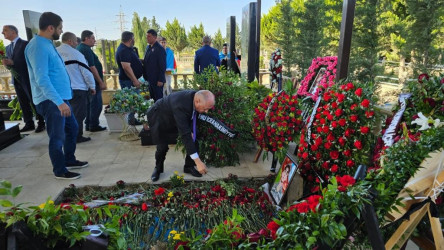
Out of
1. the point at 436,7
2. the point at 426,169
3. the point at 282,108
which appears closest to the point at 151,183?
the point at 282,108

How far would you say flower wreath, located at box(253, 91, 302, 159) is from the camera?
2.88m

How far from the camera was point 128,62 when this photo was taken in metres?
5.02

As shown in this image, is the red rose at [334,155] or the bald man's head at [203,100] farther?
the bald man's head at [203,100]

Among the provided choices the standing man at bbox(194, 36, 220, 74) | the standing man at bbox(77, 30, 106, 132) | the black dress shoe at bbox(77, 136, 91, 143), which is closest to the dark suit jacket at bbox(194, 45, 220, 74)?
the standing man at bbox(194, 36, 220, 74)

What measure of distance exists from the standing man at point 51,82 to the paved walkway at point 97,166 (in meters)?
0.26

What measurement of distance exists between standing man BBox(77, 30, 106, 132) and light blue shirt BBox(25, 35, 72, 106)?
1.82m

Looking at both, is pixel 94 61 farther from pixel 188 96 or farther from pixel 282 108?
pixel 282 108

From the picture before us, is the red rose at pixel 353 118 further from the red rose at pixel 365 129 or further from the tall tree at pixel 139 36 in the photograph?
the tall tree at pixel 139 36

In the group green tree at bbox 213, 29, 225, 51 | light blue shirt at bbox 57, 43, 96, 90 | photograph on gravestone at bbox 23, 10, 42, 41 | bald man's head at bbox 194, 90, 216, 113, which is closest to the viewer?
bald man's head at bbox 194, 90, 216, 113

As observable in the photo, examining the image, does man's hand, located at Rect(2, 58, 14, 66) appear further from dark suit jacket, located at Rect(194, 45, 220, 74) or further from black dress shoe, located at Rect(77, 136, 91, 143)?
dark suit jacket, located at Rect(194, 45, 220, 74)

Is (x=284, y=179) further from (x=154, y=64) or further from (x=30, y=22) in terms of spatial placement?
(x=30, y=22)

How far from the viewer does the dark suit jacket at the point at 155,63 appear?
16.6 ft

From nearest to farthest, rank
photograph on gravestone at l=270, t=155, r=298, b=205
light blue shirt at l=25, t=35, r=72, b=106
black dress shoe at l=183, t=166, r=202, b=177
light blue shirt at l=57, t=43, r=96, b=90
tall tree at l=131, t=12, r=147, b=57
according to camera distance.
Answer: photograph on gravestone at l=270, t=155, r=298, b=205
light blue shirt at l=25, t=35, r=72, b=106
black dress shoe at l=183, t=166, r=202, b=177
light blue shirt at l=57, t=43, r=96, b=90
tall tree at l=131, t=12, r=147, b=57

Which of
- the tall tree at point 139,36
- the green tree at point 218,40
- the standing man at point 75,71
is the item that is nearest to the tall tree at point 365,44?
the standing man at point 75,71
